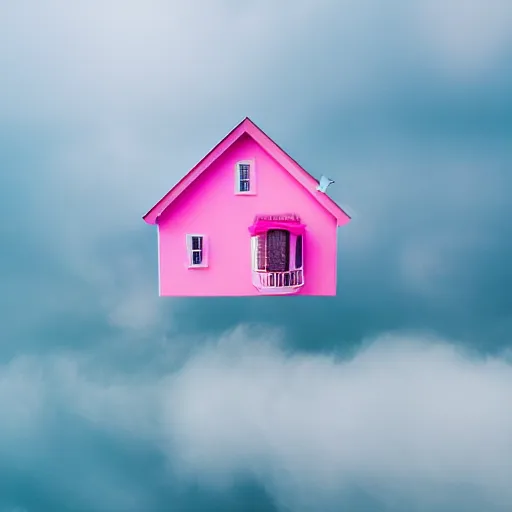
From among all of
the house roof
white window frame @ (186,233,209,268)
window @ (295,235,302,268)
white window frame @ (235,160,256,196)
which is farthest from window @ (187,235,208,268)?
window @ (295,235,302,268)

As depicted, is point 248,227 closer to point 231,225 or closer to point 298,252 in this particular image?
point 231,225

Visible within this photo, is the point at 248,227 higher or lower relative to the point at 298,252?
higher

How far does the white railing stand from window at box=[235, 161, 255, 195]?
0.52 m

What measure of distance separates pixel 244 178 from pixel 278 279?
25.8 inches

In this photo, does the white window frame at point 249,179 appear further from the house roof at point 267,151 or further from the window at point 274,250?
the window at point 274,250

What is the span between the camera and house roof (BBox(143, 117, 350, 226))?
259 cm

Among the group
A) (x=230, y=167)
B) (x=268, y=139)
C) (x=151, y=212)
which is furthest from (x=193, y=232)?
(x=268, y=139)

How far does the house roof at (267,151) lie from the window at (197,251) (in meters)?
0.25

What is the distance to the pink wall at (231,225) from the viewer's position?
8.81 ft

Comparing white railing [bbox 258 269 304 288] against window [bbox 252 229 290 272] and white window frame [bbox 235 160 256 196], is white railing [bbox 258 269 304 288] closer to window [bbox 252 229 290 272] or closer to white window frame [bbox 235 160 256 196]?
window [bbox 252 229 290 272]

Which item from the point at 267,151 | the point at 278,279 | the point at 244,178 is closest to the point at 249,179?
the point at 244,178

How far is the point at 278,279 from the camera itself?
265 cm

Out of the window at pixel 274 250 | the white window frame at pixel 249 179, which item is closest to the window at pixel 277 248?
the window at pixel 274 250

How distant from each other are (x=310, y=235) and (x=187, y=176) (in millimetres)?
835
